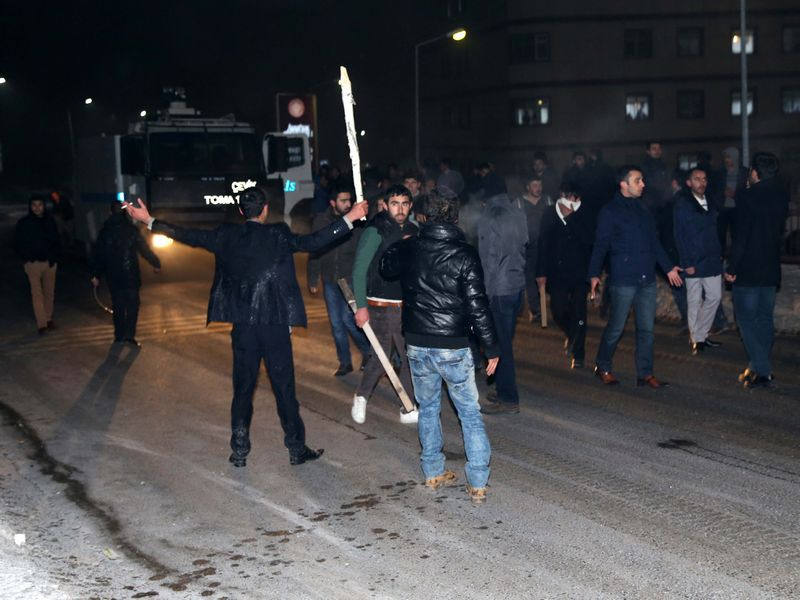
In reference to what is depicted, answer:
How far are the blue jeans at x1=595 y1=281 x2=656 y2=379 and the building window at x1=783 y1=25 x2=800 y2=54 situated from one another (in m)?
47.8

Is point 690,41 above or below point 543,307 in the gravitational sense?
above

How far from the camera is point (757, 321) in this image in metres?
9.92

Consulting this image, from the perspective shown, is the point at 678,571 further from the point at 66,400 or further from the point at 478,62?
the point at 478,62

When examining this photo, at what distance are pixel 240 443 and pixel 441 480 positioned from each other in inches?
60.3

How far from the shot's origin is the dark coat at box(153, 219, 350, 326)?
7449 mm

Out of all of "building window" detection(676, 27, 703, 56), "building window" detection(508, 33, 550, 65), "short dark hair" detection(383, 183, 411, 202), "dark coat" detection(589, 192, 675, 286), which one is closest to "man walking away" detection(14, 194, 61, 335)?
"short dark hair" detection(383, 183, 411, 202)

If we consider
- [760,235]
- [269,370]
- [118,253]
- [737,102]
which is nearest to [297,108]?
[118,253]

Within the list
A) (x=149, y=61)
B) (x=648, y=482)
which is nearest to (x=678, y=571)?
(x=648, y=482)

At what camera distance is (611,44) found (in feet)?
173

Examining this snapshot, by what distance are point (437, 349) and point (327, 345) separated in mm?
6294

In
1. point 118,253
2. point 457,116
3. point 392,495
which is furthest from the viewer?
point 457,116

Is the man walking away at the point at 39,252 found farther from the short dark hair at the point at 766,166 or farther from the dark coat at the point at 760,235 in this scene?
the short dark hair at the point at 766,166

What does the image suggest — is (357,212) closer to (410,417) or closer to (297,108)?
(410,417)

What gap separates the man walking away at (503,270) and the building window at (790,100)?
48.9 meters
